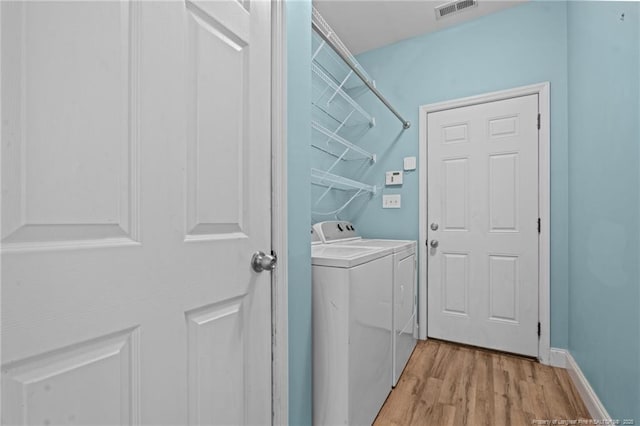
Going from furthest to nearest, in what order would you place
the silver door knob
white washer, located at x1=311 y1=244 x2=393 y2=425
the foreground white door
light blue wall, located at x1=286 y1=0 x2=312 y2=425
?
white washer, located at x1=311 y1=244 x2=393 y2=425, light blue wall, located at x1=286 y1=0 x2=312 y2=425, the silver door knob, the foreground white door

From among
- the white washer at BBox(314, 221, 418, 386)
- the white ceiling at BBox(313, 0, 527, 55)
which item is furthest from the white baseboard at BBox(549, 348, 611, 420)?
the white ceiling at BBox(313, 0, 527, 55)

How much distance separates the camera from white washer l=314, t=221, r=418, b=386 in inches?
74.4

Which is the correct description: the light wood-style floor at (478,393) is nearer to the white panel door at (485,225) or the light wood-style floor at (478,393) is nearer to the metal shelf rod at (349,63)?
the white panel door at (485,225)

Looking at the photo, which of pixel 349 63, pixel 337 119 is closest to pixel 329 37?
pixel 349 63

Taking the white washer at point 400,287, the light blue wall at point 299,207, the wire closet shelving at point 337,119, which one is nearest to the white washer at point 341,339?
the light blue wall at point 299,207

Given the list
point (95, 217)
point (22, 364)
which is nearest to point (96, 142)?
point (95, 217)

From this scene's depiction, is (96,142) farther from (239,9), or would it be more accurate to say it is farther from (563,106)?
(563,106)

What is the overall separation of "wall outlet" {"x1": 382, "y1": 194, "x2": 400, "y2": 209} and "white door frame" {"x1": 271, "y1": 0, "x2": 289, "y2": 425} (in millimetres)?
1940

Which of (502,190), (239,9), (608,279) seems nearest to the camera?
(239,9)

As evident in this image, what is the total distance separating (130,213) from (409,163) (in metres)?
2.51

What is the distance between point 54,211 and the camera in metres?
0.54

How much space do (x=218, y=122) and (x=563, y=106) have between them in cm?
258

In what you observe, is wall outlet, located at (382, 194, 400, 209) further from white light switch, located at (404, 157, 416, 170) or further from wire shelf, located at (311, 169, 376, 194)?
white light switch, located at (404, 157, 416, 170)

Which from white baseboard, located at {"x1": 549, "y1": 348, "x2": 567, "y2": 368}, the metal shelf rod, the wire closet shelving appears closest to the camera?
the metal shelf rod
